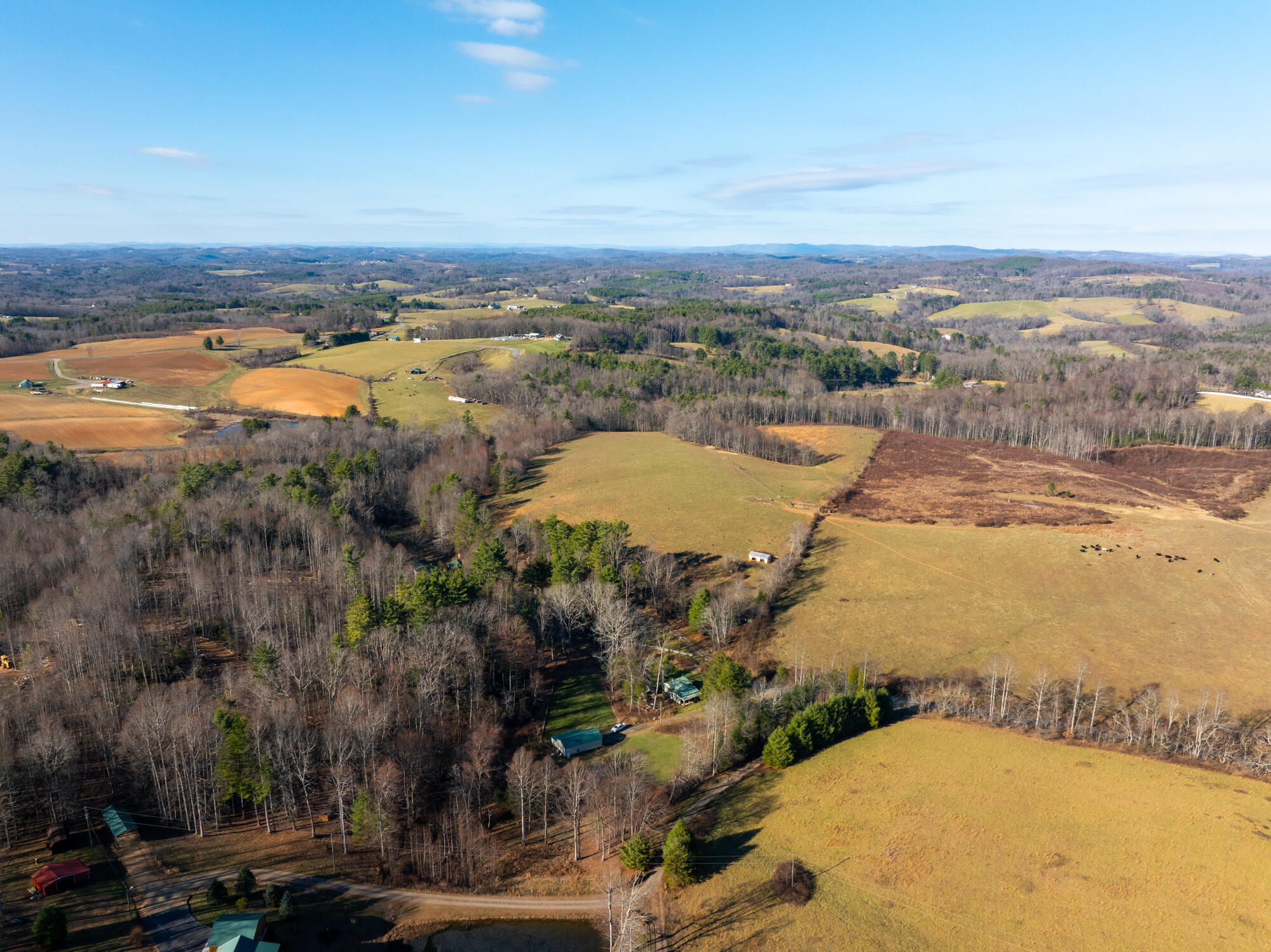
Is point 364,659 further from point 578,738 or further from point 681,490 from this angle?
point 681,490

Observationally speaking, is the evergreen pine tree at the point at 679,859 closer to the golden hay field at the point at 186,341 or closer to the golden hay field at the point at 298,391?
the golden hay field at the point at 298,391


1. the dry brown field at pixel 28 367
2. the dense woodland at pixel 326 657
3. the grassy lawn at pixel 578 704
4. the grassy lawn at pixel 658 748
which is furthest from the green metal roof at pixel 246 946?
the dry brown field at pixel 28 367

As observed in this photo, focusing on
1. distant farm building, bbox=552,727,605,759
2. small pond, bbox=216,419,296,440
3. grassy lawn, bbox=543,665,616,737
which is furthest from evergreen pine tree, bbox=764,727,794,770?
small pond, bbox=216,419,296,440

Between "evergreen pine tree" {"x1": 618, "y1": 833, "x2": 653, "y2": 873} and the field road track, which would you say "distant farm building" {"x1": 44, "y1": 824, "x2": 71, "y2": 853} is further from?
"evergreen pine tree" {"x1": 618, "y1": 833, "x2": 653, "y2": 873}

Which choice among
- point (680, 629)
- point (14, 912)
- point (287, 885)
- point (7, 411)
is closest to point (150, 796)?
point (14, 912)

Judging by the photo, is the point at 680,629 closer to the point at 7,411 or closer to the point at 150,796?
the point at 150,796

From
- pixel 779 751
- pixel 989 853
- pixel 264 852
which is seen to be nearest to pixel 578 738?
pixel 779 751
